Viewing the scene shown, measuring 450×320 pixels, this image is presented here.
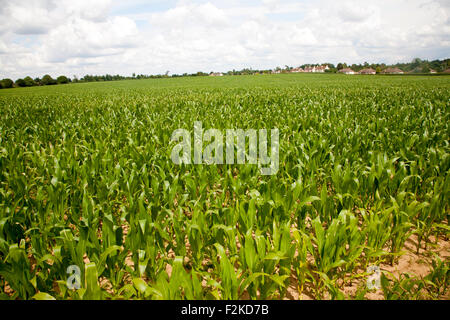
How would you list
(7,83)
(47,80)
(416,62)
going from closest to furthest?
(7,83) < (47,80) < (416,62)

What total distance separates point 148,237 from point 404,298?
2.56 meters

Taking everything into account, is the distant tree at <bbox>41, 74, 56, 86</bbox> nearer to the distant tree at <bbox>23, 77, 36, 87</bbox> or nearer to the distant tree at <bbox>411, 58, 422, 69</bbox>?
the distant tree at <bbox>23, 77, 36, 87</bbox>

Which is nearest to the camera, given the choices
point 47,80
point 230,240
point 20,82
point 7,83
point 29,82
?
point 230,240

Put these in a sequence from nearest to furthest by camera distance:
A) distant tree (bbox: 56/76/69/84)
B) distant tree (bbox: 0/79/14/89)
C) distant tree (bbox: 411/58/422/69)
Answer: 1. distant tree (bbox: 0/79/14/89)
2. distant tree (bbox: 56/76/69/84)
3. distant tree (bbox: 411/58/422/69)

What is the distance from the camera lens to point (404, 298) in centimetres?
228

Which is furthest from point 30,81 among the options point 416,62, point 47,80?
point 416,62

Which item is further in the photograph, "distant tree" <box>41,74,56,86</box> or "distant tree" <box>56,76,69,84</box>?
"distant tree" <box>56,76,69,84</box>

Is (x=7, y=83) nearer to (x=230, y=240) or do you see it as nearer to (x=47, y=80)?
(x=47, y=80)


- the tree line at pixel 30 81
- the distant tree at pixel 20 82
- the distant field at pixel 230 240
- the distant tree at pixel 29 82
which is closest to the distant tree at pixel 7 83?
the tree line at pixel 30 81

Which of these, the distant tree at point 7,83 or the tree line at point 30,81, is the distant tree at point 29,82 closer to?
the tree line at point 30,81

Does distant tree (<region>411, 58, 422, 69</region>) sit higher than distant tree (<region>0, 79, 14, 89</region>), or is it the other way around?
distant tree (<region>411, 58, 422, 69</region>)

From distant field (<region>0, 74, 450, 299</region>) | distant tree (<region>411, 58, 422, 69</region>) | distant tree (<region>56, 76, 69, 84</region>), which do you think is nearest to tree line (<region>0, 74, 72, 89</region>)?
distant tree (<region>56, 76, 69, 84</region>)

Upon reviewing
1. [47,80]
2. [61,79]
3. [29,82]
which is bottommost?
[29,82]
